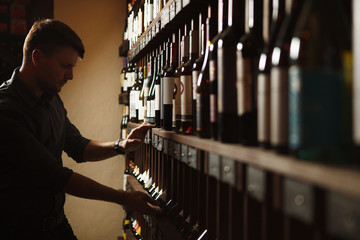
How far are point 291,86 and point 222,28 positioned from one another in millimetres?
577

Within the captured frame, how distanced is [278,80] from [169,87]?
997mm

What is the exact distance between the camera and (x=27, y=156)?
5.31ft

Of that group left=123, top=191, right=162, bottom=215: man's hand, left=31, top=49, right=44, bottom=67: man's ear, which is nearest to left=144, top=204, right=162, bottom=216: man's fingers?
left=123, top=191, right=162, bottom=215: man's hand

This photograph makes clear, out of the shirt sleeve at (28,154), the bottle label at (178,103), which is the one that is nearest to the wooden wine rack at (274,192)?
the bottle label at (178,103)

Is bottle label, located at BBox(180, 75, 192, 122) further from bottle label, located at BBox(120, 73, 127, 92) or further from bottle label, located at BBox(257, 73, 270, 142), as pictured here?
bottle label, located at BBox(120, 73, 127, 92)

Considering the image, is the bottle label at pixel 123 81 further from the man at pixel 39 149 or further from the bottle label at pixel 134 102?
the man at pixel 39 149

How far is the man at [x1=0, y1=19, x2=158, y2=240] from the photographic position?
5.35 ft

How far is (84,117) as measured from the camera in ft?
13.6

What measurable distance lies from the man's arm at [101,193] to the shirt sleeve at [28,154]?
0.04m

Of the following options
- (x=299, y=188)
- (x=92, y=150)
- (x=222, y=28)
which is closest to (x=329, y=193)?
(x=299, y=188)

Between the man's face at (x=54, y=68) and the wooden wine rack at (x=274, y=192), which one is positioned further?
the man's face at (x=54, y=68)

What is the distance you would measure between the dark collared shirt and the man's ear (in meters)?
0.14

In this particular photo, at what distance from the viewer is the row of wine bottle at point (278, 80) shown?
0.59 meters

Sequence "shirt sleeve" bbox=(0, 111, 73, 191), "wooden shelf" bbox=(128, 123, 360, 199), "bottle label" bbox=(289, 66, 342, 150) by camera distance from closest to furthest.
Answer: "wooden shelf" bbox=(128, 123, 360, 199)
"bottle label" bbox=(289, 66, 342, 150)
"shirt sleeve" bbox=(0, 111, 73, 191)
